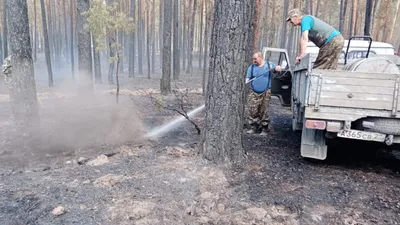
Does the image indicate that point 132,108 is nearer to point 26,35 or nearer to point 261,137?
point 26,35

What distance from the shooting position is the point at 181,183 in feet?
13.4

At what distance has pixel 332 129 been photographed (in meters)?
4.31

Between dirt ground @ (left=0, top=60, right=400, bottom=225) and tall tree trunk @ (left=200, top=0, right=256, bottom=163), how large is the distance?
1.08ft

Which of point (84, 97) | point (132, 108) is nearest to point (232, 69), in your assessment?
point (132, 108)

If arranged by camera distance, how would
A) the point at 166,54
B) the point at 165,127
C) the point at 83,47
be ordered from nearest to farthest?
the point at 165,127
the point at 83,47
the point at 166,54

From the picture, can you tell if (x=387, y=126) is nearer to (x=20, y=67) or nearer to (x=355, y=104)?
(x=355, y=104)

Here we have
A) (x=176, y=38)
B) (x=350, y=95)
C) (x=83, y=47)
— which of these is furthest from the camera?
(x=176, y=38)

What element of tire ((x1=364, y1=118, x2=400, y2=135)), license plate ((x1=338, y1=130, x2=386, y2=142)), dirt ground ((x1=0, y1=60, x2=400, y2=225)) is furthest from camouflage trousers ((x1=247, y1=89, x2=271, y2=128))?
tire ((x1=364, y1=118, x2=400, y2=135))

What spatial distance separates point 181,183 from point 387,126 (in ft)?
9.43

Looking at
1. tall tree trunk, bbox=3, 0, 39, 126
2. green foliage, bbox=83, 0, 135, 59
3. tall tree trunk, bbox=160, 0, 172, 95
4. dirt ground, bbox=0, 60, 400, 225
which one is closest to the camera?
dirt ground, bbox=0, 60, 400, 225

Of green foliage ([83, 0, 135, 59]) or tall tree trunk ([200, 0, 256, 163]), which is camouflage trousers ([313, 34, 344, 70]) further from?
green foliage ([83, 0, 135, 59])

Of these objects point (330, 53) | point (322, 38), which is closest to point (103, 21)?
point (322, 38)

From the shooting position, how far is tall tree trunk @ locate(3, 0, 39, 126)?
21.1 ft

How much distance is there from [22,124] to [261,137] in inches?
207
